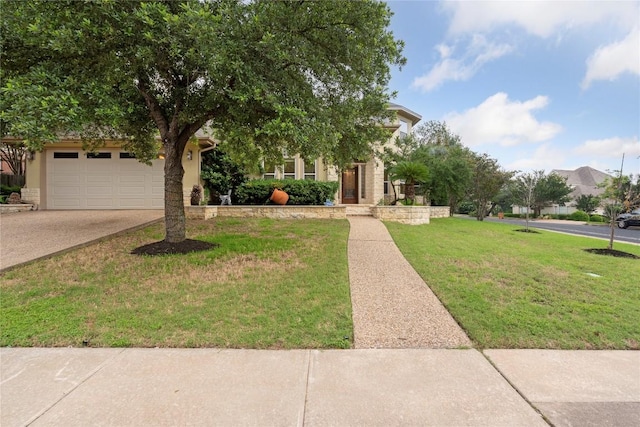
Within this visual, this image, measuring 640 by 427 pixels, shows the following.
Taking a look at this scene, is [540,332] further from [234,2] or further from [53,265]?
[53,265]

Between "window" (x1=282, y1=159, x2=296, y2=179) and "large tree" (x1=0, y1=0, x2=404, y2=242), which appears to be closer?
"large tree" (x1=0, y1=0, x2=404, y2=242)

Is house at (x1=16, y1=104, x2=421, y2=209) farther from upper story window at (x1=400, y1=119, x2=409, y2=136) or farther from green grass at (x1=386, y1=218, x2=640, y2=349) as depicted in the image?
upper story window at (x1=400, y1=119, x2=409, y2=136)

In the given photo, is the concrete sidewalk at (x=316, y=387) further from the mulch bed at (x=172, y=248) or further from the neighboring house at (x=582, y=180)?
the neighboring house at (x=582, y=180)

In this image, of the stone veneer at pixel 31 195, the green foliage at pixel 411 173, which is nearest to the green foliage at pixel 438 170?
the green foliage at pixel 411 173

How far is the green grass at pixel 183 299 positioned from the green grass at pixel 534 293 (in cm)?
173

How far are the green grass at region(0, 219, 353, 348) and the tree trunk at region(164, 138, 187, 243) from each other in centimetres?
96

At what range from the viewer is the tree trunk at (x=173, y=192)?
7180mm

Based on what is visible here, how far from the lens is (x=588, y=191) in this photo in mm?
45594

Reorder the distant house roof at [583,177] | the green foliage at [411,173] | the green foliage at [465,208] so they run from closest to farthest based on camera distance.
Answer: the green foliage at [411,173] < the green foliage at [465,208] < the distant house roof at [583,177]

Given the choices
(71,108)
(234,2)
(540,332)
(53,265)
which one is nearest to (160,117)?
(71,108)

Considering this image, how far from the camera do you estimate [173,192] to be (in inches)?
284

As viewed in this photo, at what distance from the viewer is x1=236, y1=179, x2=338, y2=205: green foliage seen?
1350 centimetres

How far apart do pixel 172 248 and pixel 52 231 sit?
468cm

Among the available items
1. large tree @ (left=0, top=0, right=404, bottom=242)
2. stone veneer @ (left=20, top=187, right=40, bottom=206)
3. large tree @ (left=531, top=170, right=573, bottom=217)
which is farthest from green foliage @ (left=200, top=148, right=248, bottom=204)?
large tree @ (left=531, top=170, right=573, bottom=217)
